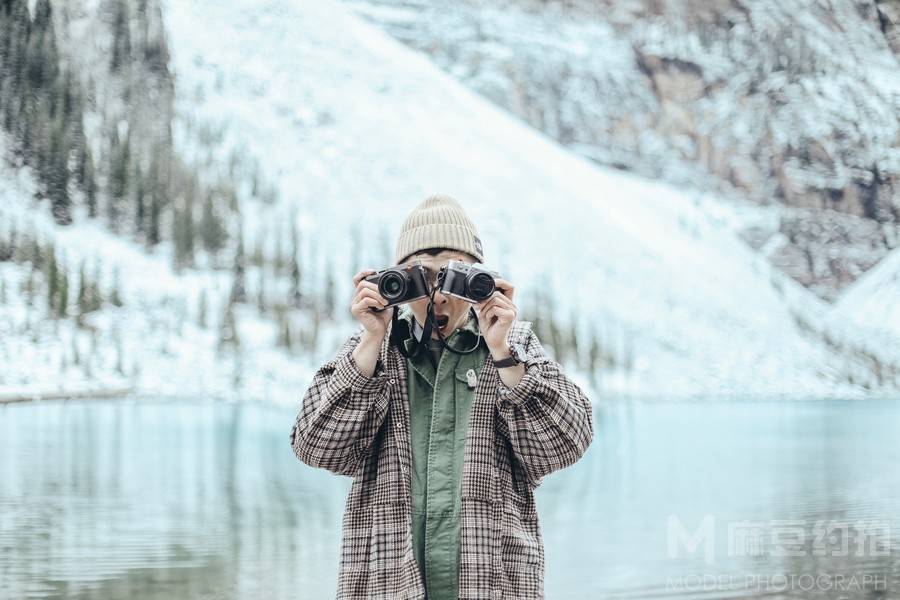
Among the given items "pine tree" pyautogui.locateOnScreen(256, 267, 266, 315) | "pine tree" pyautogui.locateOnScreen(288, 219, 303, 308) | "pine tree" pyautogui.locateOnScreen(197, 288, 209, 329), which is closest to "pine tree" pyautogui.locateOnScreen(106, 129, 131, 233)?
"pine tree" pyautogui.locateOnScreen(256, 267, 266, 315)

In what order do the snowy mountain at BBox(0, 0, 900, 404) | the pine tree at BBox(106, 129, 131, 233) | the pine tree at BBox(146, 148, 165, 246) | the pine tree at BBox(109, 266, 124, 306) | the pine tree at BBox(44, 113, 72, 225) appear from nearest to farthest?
1. the snowy mountain at BBox(0, 0, 900, 404)
2. the pine tree at BBox(109, 266, 124, 306)
3. the pine tree at BBox(44, 113, 72, 225)
4. the pine tree at BBox(146, 148, 165, 246)
5. the pine tree at BBox(106, 129, 131, 233)

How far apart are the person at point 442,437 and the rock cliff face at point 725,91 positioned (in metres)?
50.3

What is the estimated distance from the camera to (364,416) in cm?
169

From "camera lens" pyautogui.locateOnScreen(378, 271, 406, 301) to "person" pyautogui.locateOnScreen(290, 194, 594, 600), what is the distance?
0.07 ft

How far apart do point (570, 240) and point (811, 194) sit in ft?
94.2

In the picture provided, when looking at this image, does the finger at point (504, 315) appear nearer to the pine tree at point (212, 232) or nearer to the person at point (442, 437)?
the person at point (442, 437)

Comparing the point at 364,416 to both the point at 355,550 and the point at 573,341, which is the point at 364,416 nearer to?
the point at 355,550

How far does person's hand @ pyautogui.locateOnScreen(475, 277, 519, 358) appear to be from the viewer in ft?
Result: 5.54

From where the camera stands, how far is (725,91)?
5556 centimetres

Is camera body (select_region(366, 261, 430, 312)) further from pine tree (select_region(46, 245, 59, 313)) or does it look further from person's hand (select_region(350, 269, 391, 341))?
pine tree (select_region(46, 245, 59, 313))

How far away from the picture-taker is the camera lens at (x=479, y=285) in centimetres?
167

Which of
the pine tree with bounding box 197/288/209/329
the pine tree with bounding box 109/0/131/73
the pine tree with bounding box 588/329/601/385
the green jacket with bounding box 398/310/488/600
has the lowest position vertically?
the green jacket with bounding box 398/310/488/600

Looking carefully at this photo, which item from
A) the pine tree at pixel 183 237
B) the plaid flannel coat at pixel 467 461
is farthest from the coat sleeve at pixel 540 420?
the pine tree at pixel 183 237

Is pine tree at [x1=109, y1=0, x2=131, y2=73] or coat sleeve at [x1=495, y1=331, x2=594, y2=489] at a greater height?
pine tree at [x1=109, y1=0, x2=131, y2=73]
